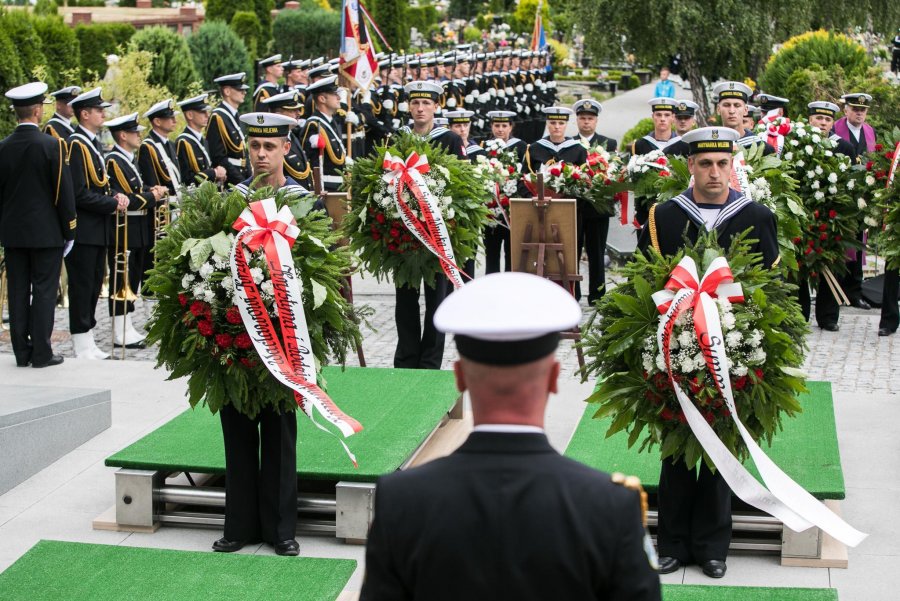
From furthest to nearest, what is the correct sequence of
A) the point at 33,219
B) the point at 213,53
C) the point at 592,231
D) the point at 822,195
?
1. the point at 213,53
2. the point at 592,231
3. the point at 822,195
4. the point at 33,219

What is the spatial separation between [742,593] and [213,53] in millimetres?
23822

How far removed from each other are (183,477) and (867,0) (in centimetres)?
2361

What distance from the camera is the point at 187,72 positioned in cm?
2362

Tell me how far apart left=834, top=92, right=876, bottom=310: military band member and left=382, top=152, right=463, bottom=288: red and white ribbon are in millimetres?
5186

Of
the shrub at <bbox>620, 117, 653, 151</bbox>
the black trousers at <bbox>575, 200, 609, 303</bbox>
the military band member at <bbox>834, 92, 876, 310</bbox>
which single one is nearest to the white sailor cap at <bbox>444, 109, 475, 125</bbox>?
the black trousers at <bbox>575, 200, 609, 303</bbox>

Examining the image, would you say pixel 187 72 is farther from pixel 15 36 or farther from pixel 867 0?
pixel 867 0

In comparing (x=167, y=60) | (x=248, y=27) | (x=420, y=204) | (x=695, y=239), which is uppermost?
(x=248, y=27)

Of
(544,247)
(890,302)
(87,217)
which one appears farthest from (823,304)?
(87,217)

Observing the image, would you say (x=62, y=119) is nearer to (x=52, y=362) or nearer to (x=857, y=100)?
(x=52, y=362)

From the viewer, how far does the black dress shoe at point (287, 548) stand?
6242 mm

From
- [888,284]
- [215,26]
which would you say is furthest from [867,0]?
[888,284]

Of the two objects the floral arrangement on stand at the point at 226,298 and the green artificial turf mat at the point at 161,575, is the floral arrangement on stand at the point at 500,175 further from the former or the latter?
the green artificial turf mat at the point at 161,575

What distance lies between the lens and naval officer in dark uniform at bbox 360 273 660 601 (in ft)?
8.36

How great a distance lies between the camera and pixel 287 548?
625cm
